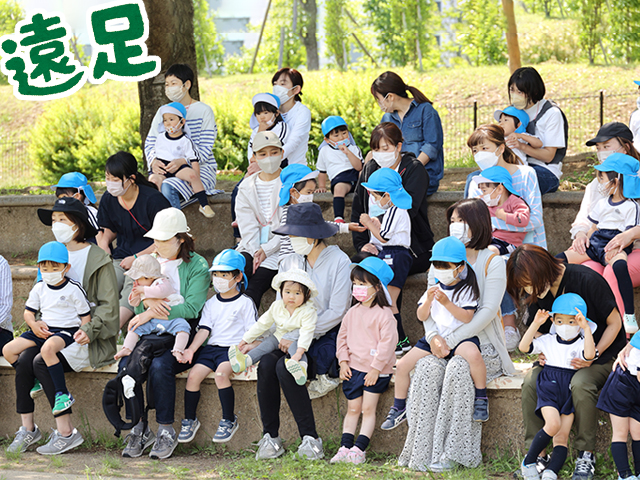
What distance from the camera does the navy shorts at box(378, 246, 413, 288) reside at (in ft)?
18.1

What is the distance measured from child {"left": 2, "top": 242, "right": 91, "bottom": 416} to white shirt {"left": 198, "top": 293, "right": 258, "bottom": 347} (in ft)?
3.23

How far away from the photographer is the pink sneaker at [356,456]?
4672 millimetres

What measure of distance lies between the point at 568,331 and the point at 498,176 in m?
1.44

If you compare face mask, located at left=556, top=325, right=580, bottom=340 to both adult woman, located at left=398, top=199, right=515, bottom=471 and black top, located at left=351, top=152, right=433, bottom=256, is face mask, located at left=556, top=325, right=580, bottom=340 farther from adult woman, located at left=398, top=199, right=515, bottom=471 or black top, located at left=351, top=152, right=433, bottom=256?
black top, located at left=351, top=152, right=433, bottom=256

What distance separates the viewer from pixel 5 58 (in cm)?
1120

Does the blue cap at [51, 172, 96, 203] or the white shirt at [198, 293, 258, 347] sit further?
the blue cap at [51, 172, 96, 203]


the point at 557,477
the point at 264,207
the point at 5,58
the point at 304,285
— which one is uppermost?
the point at 5,58

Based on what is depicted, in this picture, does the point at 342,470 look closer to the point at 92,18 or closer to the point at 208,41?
the point at 92,18

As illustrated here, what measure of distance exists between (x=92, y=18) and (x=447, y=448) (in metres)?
7.74

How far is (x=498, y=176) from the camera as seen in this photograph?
533 centimetres

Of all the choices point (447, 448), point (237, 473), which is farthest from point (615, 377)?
point (237, 473)

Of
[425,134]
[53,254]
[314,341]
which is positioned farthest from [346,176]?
[53,254]

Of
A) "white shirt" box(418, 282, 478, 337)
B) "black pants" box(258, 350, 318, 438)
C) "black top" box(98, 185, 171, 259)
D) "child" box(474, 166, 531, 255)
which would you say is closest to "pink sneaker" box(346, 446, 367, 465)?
"black pants" box(258, 350, 318, 438)

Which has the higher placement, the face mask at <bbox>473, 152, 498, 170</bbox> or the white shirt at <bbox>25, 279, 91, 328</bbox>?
the face mask at <bbox>473, 152, 498, 170</bbox>
